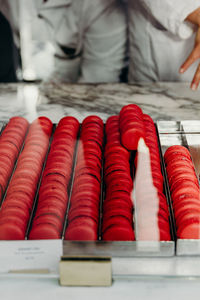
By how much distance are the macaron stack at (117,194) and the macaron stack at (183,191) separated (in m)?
0.09

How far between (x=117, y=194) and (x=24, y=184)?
201 millimetres

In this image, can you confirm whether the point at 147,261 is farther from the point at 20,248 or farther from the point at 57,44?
the point at 57,44

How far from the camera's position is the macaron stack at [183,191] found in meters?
0.66

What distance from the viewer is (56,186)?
2.52 ft

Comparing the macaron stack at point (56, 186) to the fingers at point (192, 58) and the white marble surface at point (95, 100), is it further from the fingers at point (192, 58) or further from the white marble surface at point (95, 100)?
the fingers at point (192, 58)

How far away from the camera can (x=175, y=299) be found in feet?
2.00

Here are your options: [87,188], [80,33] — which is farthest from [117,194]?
[80,33]

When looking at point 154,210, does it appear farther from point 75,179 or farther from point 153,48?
point 153,48

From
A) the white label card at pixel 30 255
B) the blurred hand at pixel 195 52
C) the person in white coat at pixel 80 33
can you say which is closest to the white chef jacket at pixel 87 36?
the person in white coat at pixel 80 33

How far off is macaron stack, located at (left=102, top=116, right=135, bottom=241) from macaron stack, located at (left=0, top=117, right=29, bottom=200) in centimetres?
23

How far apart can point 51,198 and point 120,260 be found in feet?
0.62

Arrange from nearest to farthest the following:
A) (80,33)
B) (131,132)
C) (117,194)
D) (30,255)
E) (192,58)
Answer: (30,255) < (117,194) < (131,132) < (192,58) < (80,33)

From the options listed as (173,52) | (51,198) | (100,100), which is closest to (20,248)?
(51,198)

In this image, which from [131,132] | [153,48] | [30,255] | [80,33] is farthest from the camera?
[80,33]
